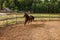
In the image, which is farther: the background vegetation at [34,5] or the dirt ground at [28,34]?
the background vegetation at [34,5]

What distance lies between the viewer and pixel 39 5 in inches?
1201

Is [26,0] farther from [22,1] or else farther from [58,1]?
[58,1]

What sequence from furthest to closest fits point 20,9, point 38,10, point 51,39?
point 20,9 < point 38,10 < point 51,39

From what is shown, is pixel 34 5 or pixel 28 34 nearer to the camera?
pixel 28 34

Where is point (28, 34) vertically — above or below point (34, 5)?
above

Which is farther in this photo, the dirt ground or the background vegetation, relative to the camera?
the background vegetation

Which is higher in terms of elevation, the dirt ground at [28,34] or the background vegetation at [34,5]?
the dirt ground at [28,34]

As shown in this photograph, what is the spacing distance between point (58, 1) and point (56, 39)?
24981 millimetres

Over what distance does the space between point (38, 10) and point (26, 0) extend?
4.25 meters

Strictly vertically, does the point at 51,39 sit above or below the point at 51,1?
above

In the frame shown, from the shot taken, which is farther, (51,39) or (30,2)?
(30,2)

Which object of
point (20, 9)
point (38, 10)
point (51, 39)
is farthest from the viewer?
point (20, 9)

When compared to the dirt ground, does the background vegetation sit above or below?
below

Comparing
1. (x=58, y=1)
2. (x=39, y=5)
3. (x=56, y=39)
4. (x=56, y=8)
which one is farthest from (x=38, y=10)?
(x=56, y=39)
